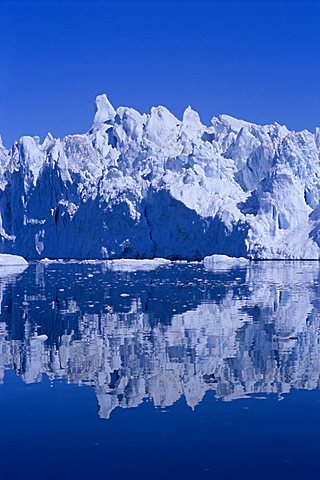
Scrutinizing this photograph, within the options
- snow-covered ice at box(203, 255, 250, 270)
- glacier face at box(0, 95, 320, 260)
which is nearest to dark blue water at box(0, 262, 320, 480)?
snow-covered ice at box(203, 255, 250, 270)

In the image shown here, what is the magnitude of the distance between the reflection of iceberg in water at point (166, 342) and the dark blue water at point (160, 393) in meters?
0.03

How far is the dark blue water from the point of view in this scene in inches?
195

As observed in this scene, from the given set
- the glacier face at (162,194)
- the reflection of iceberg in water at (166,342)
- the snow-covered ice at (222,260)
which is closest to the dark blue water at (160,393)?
the reflection of iceberg in water at (166,342)

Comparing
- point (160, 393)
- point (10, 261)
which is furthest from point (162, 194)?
point (160, 393)

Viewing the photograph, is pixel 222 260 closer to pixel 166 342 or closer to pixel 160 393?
pixel 166 342

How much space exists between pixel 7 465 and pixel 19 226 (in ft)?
141

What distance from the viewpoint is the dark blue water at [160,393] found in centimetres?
495

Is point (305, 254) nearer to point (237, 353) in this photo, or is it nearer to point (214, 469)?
point (237, 353)

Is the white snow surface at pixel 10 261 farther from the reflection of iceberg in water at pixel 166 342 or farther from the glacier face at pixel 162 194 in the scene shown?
the reflection of iceberg in water at pixel 166 342

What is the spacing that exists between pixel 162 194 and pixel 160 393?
107ft

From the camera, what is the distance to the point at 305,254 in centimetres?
3762

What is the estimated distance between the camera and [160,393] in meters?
6.86

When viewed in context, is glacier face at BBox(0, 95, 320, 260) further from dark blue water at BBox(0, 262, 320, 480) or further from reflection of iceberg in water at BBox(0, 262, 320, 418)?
dark blue water at BBox(0, 262, 320, 480)

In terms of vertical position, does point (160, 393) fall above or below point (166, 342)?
below
